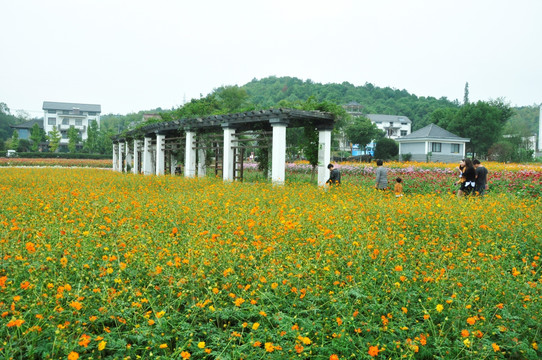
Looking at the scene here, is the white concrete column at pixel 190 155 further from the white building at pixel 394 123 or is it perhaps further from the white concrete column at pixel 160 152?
the white building at pixel 394 123

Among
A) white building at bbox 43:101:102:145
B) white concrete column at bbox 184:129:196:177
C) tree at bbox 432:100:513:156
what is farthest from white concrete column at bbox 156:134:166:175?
white building at bbox 43:101:102:145

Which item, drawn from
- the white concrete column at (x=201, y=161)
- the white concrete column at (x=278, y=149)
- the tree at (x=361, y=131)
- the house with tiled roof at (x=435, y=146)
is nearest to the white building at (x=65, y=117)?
the tree at (x=361, y=131)

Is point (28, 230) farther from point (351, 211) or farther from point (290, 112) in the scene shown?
point (290, 112)

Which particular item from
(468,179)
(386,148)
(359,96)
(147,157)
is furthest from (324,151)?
(359,96)

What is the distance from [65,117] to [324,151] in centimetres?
7104

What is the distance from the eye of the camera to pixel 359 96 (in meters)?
89.8

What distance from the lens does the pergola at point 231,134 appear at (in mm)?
13695

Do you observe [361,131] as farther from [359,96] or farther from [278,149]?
[359,96]

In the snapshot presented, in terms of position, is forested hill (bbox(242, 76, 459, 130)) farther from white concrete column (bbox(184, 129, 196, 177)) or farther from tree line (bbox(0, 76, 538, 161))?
white concrete column (bbox(184, 129, 196, 177))

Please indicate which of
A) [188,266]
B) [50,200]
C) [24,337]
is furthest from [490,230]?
[50,200]

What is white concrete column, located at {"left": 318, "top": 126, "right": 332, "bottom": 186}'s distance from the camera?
1449 centimetres

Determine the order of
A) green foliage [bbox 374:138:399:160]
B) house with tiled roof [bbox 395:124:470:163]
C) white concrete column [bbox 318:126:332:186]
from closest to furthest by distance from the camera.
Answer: white concrete column [bbox 318:126:332:186]
house with tiled roof [bbox 395:124:470:163]
green foliage [bbox 374:138:399:160]

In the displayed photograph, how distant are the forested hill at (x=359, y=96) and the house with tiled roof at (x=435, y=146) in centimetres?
3065

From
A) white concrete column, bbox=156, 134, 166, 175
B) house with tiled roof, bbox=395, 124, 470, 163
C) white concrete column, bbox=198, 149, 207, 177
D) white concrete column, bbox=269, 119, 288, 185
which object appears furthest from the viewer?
house with tiled roof, bbox=395, 124, 470, 163
